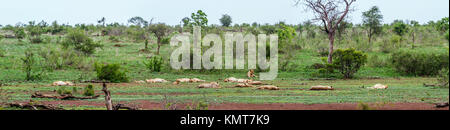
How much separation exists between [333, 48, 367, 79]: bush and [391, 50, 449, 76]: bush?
2632 mm

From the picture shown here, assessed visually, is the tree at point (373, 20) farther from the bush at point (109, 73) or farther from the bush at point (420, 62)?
the bush at point (109, 73)

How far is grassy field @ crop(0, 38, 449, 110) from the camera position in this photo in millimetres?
14812

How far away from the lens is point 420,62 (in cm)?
2655

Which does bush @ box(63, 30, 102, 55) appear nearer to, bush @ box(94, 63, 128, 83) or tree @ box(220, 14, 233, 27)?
bush @ box(94, 63, 128, 83)

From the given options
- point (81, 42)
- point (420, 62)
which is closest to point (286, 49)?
point (420, 62)

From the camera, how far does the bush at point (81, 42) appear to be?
31.8m

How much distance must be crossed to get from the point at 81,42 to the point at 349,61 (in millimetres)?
18612

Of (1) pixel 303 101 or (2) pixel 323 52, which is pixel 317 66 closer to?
(2) pixel 323 52
